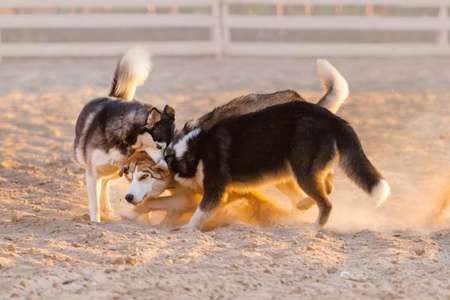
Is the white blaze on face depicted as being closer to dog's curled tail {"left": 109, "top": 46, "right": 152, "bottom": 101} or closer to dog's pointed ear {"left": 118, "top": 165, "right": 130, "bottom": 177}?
dog's pointed ear {"left": 118, "top": 165, "right": 130, "bottom": 177}

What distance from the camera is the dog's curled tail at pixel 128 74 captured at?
6527mm

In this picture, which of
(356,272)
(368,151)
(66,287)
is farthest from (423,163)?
(66,287)

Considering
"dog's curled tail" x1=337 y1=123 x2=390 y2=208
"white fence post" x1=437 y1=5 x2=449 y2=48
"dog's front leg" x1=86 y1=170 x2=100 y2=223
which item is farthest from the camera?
"white fence post" x1=437 y1=5 x2=449 y2=48

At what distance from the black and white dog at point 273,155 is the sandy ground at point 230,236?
1.14 feet

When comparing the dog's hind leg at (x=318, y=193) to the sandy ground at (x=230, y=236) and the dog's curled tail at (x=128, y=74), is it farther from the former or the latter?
the dog's curled tail at (x=128, y=74)

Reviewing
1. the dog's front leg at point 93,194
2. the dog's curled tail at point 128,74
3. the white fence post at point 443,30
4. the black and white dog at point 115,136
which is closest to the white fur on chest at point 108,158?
the black and white dog at point 115,136

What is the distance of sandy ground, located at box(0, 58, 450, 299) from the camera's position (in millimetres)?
4113

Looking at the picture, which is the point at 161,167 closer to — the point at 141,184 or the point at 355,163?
the point at 141,184

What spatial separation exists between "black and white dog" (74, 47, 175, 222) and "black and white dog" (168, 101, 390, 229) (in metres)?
0.20

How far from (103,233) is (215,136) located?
129 centimetres

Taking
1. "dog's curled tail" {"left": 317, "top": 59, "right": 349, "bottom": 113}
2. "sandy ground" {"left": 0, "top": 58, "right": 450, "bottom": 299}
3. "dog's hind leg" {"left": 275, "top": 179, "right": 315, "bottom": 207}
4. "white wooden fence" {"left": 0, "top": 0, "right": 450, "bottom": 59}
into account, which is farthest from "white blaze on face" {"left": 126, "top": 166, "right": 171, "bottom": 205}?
"white wooden fence" {"left": 0, "top": 0, "right": 450, "bottom": 59}

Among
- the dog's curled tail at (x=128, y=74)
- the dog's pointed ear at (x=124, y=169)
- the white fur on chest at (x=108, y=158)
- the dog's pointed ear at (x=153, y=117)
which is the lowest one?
the dog's pointed ear at (x=124, y=169)

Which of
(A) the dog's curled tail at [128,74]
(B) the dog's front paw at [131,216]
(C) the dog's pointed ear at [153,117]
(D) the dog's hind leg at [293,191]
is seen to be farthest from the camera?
(A) the dog's curled tail at [128,74]

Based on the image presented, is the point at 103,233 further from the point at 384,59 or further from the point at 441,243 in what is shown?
the point at 384,59
